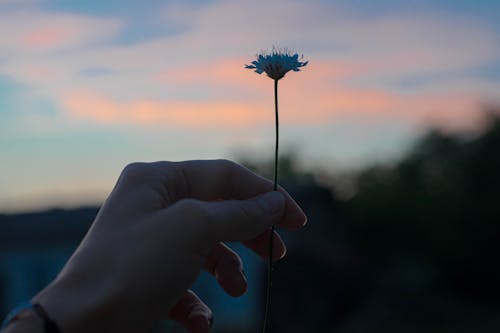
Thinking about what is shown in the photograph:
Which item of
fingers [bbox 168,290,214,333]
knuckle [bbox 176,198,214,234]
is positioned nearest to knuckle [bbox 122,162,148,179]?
knuckle [bbox 176,198,214,234]

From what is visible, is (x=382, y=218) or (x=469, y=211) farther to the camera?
(x=382, y=218)

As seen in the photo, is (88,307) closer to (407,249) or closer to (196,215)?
(196,215)

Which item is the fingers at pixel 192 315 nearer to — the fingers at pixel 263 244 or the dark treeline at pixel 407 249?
the fingers at pixel 263 244

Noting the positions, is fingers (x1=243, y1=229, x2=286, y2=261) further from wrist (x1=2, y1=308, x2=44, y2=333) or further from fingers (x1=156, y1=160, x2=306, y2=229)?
wrist (x1=2, y1=308, x2=44, y2=333)

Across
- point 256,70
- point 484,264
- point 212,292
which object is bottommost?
point 484,264

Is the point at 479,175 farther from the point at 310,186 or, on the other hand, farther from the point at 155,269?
the point at 155,269

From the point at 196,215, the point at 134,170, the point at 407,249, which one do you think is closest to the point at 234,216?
the point at 196,215

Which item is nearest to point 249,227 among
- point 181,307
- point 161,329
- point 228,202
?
point 228,202
